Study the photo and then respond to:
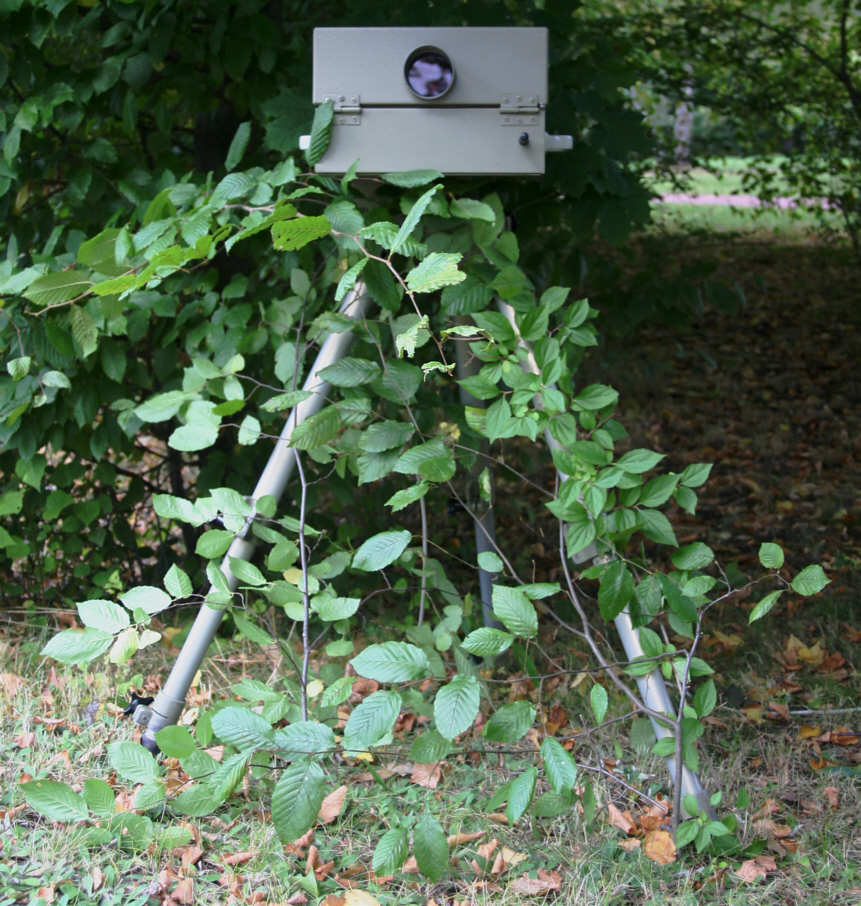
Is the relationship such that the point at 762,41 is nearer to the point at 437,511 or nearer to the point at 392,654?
the point at 437,511

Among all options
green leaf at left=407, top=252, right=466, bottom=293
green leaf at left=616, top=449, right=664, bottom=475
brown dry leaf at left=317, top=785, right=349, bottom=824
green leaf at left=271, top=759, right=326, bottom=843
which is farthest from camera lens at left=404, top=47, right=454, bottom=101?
brown dry leaf at left=317, top=785, right=349, bottom=824

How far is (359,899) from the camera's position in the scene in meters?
1.78

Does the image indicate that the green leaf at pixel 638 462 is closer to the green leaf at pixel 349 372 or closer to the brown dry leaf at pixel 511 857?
the green leaf at pixel 349 372

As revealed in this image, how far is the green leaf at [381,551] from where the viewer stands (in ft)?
5.98

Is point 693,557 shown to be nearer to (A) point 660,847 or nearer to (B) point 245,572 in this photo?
(A) point 660,847

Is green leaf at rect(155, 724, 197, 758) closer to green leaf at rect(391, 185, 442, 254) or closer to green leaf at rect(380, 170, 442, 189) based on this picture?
green leaf at rect(391, 185, 442, 254)

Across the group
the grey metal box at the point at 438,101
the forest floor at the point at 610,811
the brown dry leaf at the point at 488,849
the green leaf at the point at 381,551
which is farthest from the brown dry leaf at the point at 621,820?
the grey metal box at the point at 438,101

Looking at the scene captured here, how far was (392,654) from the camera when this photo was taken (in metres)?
1.71

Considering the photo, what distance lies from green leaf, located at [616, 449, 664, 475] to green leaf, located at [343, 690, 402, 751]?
1.94 feet

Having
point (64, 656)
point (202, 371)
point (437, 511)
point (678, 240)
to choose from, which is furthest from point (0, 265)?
point (678, 240)

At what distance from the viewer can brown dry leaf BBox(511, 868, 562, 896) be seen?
1.81m

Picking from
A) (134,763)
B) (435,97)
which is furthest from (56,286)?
(134,763)

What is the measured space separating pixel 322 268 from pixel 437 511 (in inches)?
65.7

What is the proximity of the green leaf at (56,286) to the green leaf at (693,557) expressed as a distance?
52.1 inches
